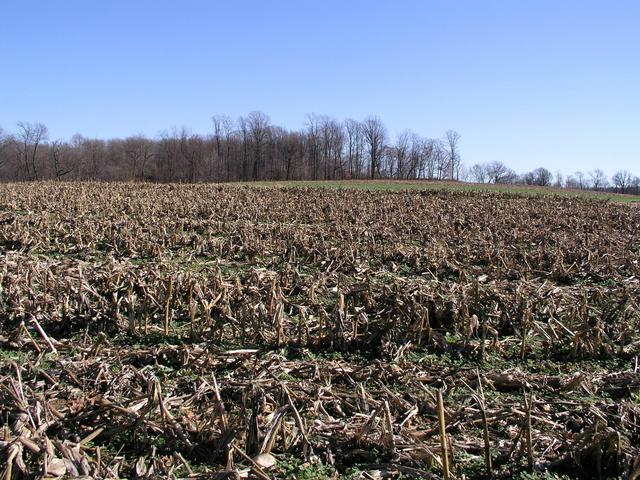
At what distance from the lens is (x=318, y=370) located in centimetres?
476

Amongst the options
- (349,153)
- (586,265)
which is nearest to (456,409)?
(586,265)

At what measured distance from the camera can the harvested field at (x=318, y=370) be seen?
3.45m

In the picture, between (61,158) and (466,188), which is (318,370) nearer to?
(466,188)

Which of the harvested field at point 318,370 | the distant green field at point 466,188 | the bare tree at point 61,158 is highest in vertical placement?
the bare tree at point 61,158

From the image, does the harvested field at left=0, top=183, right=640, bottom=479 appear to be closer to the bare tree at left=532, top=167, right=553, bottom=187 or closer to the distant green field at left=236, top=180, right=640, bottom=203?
the distant green field at left=236, top=180, right=640, bottom=203

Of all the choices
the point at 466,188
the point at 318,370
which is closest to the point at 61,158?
the point at 466,188

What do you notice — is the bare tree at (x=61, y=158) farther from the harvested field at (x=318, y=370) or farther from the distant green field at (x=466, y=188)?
the harvested field at (x=318, y=370)

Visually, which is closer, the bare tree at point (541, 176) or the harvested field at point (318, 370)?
the harvested field at point (318, 370)

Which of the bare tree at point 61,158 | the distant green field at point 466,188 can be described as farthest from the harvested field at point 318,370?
the bare tree at point 61,158

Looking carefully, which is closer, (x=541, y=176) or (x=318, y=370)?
(x=318, y=370)

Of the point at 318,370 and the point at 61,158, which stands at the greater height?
the point at 61,158

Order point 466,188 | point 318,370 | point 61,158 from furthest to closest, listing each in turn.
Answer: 1. point 61,158
2. point 466,188
3. point 318,370

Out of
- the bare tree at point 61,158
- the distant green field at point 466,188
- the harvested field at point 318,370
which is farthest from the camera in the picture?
the bare tree at point 61,158

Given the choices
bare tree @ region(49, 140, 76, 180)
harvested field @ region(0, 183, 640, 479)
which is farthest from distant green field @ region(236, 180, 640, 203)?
bare tree @ region(49, 140, 76, 180)
